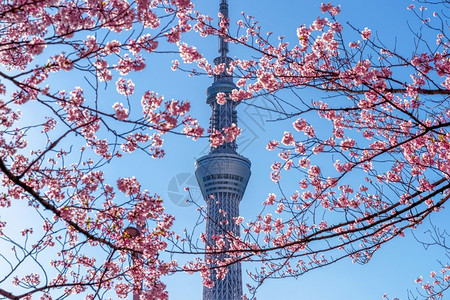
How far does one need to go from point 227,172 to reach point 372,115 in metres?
68.9

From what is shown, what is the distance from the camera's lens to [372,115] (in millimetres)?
8844

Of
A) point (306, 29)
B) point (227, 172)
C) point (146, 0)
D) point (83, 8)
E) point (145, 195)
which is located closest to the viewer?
point (83, 8)

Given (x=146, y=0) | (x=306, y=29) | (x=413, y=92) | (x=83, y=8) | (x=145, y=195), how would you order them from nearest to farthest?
(x=83, y=8) → (x=146, y=0) → (x=145, y=195) → (x=413, y=92) → (x=306, y=29)

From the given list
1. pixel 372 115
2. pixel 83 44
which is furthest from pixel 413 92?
pixel 83 44

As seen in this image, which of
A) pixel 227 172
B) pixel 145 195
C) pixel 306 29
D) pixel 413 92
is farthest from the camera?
→ pixel 227 172

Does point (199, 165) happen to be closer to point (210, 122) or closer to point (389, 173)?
point (210, 122)

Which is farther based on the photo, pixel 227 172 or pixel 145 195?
pixel 227 172

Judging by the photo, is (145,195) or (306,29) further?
(306,29)

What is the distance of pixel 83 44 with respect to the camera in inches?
201

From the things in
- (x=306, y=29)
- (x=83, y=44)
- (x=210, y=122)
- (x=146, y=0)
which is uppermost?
(x=210, y=122)

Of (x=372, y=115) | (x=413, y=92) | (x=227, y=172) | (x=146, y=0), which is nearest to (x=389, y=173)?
(x=372, y=115)

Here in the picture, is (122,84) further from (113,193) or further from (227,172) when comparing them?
(227,172)

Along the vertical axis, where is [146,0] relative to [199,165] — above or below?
below

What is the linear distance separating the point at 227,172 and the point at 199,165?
19.0 ft
